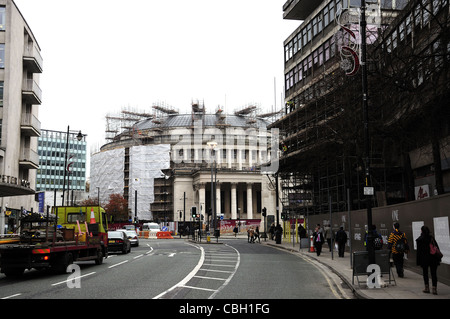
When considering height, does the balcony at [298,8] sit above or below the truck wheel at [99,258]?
above

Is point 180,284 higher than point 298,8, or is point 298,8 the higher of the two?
point 298,8

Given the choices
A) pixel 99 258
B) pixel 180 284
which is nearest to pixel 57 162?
pixel 99 258

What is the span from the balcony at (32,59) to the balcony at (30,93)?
5.02 feet

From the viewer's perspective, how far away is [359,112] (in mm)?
26984

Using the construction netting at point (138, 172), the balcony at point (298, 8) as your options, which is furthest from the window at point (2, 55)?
the construction netting at point (138, 172)

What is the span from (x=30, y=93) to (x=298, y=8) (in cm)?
2725

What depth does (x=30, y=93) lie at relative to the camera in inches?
1676

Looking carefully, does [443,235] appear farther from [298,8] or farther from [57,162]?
[57,162]

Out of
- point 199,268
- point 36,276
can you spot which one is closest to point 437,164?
point 199,268

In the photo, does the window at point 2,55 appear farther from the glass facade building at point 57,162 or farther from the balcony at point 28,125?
the glass facade building at point 57,162

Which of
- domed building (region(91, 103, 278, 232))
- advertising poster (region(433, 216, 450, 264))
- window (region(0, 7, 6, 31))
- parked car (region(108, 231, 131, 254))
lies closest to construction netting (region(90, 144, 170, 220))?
domed building (region(91, 103, 278, 232))

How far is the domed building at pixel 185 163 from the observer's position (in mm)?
109750

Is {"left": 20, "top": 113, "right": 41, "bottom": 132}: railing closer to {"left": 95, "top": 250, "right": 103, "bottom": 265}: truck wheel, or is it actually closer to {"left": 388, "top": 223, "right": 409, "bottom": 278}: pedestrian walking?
{"left": 95, "top": 250, "right": 103, "bottom": 265}: truck wheel

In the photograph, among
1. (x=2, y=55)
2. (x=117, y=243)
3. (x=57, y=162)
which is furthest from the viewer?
(x=57, y=162)
